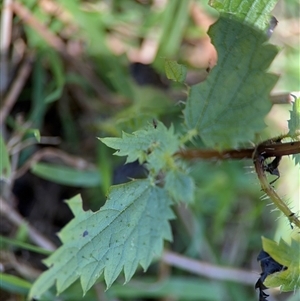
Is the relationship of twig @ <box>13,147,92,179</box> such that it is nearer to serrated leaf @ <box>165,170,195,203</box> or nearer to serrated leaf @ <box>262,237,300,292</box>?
serrated leaf @ <box>165,170,195,203</box>

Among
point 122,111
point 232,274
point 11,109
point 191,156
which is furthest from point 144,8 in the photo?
point 232,274

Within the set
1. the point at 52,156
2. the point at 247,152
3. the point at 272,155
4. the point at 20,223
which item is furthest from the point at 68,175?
the point at 272,155

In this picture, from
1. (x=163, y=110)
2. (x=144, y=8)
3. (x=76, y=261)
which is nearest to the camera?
(x=76, y=261)

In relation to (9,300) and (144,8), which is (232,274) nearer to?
(9,300)

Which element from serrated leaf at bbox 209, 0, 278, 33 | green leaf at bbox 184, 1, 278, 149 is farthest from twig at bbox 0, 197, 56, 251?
serrated leaf at bbox 209, 0, 278, 33

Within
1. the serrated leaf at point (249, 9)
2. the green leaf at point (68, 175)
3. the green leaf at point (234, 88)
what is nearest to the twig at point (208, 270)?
the green leaf at point (68, 175)

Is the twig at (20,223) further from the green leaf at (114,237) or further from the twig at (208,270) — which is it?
the twig at (208,270)


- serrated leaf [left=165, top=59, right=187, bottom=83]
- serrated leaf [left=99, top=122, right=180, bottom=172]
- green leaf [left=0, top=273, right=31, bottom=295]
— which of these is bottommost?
green leaf [left=0, top=273, right=31, bottom=295]
